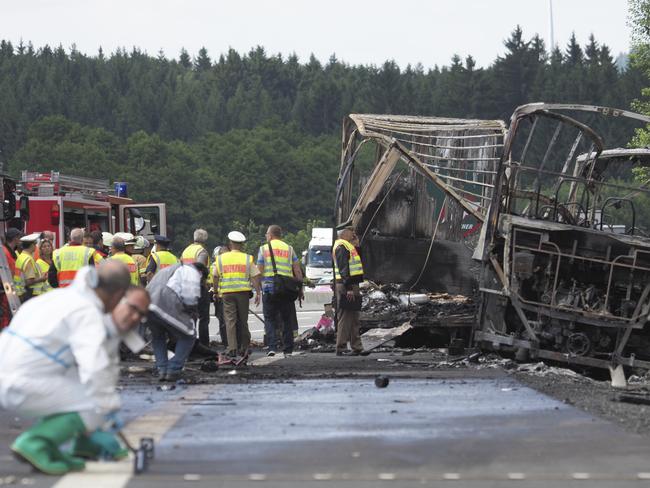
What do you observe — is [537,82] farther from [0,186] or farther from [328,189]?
[0,186]

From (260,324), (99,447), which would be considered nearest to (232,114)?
(260,324)

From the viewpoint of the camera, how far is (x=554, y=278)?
1461 centimetres

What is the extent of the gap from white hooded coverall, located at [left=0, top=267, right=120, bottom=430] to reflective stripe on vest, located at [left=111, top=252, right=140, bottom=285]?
363 inches

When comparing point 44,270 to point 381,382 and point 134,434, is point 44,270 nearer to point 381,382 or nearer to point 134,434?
point 381,382

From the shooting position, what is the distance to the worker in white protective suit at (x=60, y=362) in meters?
6.62

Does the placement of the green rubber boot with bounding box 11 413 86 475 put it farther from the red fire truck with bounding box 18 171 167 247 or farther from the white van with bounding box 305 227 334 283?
the white van with bounding box 305 227 334 283

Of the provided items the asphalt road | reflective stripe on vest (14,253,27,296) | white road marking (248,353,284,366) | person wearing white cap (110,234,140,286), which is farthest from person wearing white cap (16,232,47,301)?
the asphalt road

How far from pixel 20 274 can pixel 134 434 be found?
7.66 meters

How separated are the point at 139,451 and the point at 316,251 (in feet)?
162

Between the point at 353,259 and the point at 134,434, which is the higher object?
the point at 353,259

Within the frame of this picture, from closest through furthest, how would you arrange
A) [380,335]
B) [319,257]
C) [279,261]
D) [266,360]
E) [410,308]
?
1. [266,360]
2. [279,261]
3. [380,335]
4. [410,308]
5. [319,257]

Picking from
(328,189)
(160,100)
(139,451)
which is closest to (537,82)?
(328,189)

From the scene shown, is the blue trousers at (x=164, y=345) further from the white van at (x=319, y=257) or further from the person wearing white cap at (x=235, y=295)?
the white van at (x=319, y=257)

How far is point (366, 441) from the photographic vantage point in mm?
8211
